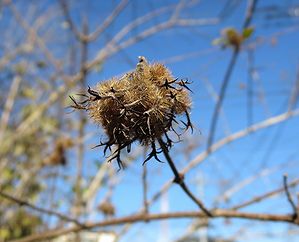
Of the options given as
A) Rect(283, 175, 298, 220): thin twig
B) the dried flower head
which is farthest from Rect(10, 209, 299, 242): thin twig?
the dried flower head

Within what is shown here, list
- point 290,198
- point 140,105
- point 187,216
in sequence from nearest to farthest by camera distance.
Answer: point 140,105, point 290,198, point 187,216

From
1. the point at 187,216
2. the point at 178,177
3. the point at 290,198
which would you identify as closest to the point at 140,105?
the point at 178,177

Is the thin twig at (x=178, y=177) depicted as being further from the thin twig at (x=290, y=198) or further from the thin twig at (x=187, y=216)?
the thin twig at (x=290, y=198)

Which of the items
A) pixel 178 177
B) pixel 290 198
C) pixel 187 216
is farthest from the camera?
pixel 187 216

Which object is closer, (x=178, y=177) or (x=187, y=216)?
(x=178, y=177)

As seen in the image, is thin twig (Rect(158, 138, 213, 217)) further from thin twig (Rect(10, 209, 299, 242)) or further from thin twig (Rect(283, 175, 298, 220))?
thin twig (Rect(283, 175, 298, 220))

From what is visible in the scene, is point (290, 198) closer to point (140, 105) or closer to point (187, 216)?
point (187, 216)

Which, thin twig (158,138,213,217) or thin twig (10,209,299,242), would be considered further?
thin twig (10,209,299,242)

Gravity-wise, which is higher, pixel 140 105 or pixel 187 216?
pixel 187 216
